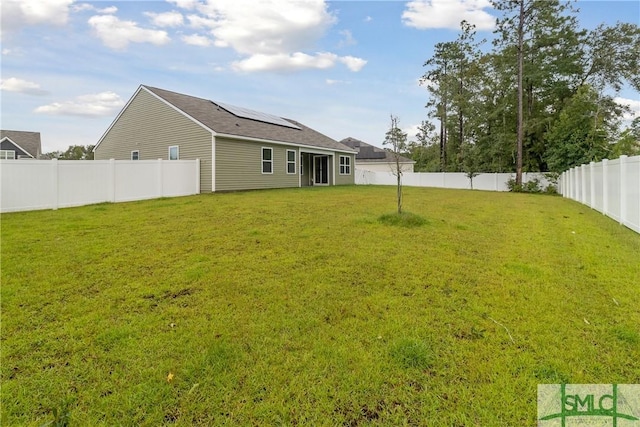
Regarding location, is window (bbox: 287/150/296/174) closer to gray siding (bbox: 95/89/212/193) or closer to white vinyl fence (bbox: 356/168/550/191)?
gray siding (bbox: 95/89/212/193)

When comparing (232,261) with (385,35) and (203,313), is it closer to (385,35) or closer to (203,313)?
(203,313)

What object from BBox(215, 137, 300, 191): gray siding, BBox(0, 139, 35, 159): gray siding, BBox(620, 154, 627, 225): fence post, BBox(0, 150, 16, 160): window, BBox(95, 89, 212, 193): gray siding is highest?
BBox(0, 139, 35, 159): gray siding

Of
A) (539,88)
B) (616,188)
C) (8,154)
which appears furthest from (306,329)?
(8,154)

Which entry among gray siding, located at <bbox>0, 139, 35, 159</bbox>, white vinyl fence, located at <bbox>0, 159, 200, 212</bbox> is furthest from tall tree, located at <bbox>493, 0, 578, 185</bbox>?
gray siding, located at <bbox>0, 139, 35, 159</bbox>

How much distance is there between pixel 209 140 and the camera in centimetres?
1395

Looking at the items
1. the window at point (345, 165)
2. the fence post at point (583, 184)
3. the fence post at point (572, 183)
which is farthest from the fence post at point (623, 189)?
the window at point (345, 165)

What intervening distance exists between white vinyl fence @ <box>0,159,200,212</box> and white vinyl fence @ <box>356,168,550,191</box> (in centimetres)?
1941

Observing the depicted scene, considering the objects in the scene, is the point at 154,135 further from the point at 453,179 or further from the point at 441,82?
the point at 441,82

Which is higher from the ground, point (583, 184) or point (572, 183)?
point (572, 183)

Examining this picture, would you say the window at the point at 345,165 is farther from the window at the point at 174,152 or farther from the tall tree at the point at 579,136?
the tall tree at the point at 579,136

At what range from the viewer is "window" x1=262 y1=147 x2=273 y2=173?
16.5 metres

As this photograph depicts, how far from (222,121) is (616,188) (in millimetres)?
14556

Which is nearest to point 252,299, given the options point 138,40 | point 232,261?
point 232,261

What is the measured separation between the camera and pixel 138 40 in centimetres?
1338
